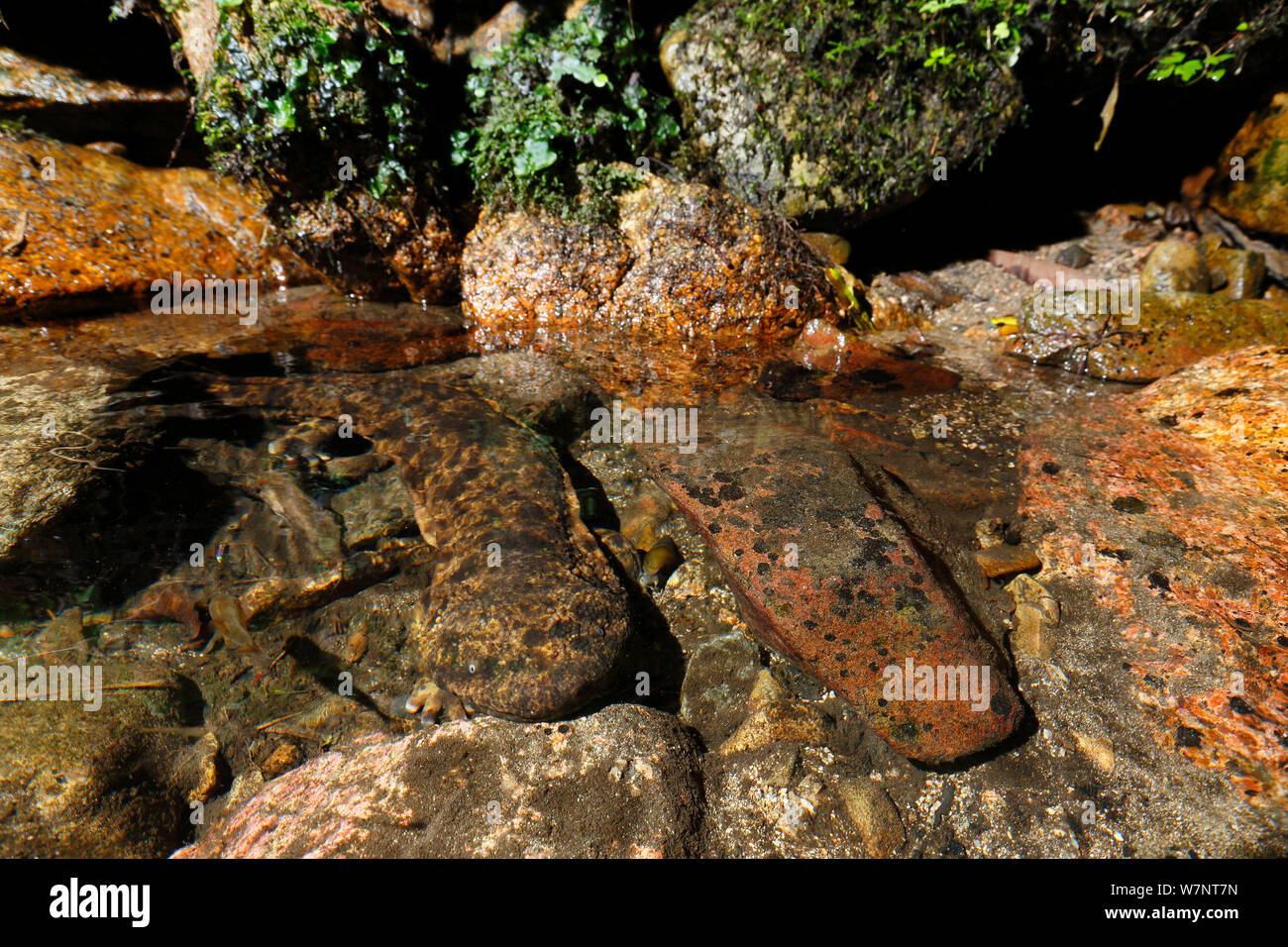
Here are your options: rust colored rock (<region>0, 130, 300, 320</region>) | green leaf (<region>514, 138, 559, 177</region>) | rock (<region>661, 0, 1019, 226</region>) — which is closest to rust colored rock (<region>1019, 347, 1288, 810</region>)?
rock (<region>661, 0, 1019, 226</region>)

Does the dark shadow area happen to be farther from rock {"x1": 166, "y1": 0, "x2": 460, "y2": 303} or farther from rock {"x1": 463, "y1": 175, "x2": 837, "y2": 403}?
rock {"x1": 166, "y1": 0, "x2": 460, "y2": 303}

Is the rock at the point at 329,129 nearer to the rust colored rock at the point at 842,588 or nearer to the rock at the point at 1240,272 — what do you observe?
the rust colored rock at the point at 842,588

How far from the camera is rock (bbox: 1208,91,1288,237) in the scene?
5983mm

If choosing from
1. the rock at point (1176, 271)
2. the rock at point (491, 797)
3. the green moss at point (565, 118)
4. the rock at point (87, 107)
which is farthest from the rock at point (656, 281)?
the rock at point (87, 107)

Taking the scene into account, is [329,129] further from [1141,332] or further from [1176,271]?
[1176,271]

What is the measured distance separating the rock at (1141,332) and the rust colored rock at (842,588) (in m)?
2.68

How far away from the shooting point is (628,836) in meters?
2.04

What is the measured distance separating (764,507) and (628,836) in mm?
1636

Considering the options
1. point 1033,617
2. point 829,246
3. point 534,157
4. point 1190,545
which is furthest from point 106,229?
point 1190,545

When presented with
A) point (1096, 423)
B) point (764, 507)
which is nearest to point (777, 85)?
point (1096, 423)

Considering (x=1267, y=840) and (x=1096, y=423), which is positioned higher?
(x=1096, y=423)

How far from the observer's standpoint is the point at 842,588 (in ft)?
8.95

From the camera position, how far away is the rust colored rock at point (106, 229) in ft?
16.4
